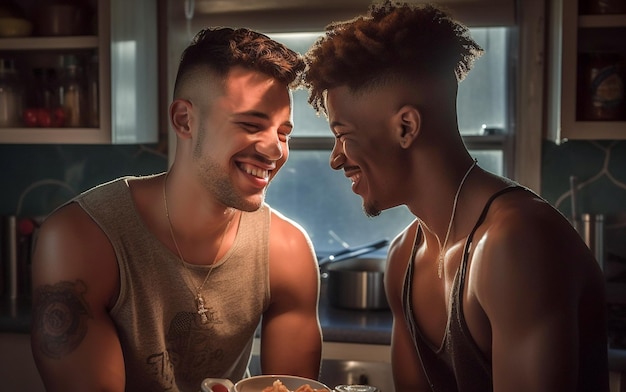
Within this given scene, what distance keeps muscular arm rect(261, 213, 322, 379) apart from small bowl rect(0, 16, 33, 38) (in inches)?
54.9

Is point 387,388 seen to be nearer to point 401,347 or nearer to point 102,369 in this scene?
point 401,347

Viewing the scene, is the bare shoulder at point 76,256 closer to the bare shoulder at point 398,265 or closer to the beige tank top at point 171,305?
the beige tank top at point 171,305

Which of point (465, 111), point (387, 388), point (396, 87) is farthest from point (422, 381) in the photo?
point (465, 111)

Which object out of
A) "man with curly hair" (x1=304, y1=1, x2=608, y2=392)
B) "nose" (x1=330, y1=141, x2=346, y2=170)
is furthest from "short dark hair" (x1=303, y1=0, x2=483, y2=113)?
"nose" (x1=330, y1=141, x2=346, y2=170)

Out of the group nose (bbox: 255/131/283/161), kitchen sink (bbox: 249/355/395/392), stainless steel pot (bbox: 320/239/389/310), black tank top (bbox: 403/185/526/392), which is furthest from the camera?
stainless steel pot (bbox: 320/239/389/310)

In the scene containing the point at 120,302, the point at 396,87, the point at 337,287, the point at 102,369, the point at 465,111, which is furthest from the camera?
the point at 465,111

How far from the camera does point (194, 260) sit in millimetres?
1732

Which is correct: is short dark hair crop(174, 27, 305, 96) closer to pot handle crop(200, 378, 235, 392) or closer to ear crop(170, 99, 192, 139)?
ear crop(170, 99, 192, 139)

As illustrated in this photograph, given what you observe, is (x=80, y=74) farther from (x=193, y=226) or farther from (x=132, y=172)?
(x=193, y=226)

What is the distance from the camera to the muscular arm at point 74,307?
4.98 ft

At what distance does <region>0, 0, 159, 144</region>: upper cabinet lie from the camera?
8.50ft

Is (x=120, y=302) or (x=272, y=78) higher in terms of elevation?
(x=272, y=78)

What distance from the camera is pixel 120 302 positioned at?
1.62 meters

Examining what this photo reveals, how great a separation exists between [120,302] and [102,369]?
0.53 ft
